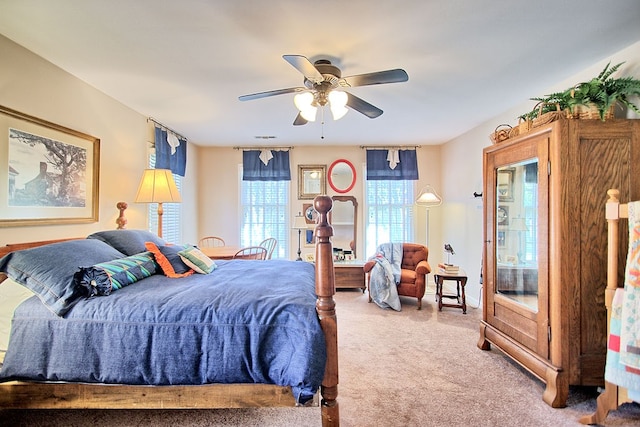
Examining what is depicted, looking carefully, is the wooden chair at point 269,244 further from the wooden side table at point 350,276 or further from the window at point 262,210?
the wooden side table at point 350,276

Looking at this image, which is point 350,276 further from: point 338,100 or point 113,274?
point 113,274

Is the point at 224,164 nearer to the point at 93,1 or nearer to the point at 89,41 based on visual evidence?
the point at 89,41

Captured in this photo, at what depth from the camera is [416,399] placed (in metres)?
2.08

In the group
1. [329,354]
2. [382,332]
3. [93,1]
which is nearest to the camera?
[329,354]

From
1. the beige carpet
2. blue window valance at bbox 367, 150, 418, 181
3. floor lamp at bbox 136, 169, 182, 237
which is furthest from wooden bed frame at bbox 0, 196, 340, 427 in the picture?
blue window valance at bbox 367, 150, 418, 181

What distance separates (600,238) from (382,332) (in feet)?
6.55

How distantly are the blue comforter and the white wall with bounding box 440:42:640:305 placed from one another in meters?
3.42

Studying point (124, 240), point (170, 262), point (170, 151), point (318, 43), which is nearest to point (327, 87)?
point (318, 43)

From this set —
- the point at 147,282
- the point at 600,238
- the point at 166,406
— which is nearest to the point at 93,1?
the point at 147,282

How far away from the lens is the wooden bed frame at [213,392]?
158 cm

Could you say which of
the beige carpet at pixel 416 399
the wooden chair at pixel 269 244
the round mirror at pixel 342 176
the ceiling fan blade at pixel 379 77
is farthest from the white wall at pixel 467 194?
the wooden chair at pixel 269 244

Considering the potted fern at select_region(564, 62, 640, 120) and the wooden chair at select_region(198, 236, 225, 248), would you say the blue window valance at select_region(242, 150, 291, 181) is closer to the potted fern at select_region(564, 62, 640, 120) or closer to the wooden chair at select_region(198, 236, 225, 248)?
the wooden chair at select_region(198, 236, 225, 248)

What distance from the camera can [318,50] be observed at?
2.27 m

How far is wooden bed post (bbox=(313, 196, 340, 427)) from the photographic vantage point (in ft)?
5.15
